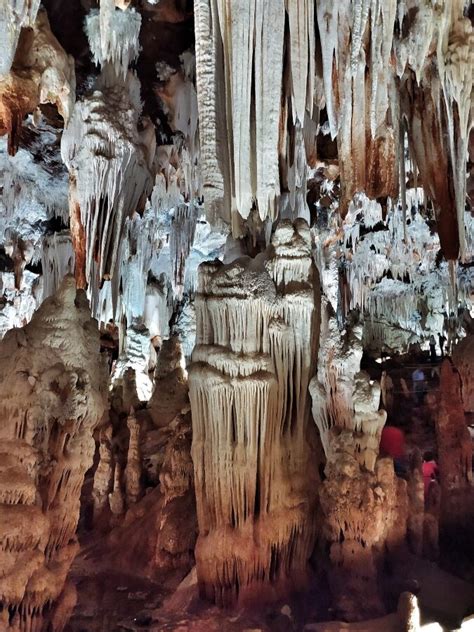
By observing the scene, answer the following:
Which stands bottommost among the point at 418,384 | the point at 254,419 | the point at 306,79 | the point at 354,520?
the point at 354,520

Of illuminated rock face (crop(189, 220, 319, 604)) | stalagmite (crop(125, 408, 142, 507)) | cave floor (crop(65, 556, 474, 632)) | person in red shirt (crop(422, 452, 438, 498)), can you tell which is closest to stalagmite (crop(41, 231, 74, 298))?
stalagmite (crop(125, 408, 142, 507))

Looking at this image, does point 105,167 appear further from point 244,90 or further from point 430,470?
point 430,470

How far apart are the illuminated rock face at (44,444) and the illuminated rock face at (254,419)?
39.1 inches

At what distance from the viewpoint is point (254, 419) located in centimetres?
455

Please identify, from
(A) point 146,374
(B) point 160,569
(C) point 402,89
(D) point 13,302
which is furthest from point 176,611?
(D) point 13,302

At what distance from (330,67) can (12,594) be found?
14.1 ft

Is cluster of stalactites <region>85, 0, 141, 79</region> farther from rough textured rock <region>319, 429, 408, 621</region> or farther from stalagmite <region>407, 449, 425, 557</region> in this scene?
stalagmite <region>407, 449, 425, 557</region>

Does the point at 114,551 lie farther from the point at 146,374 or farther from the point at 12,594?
the point at 146,374

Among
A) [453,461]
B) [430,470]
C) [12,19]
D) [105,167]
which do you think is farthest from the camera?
[430,470]

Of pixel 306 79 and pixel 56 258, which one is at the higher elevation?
pixel 56 258

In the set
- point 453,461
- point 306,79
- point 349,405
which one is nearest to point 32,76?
point 306,79

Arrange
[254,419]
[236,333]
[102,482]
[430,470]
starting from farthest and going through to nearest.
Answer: [430,470], [102,482], [236,333], [254,419]

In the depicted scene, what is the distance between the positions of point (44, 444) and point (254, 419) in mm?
1693

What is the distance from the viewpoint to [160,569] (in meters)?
5.73
